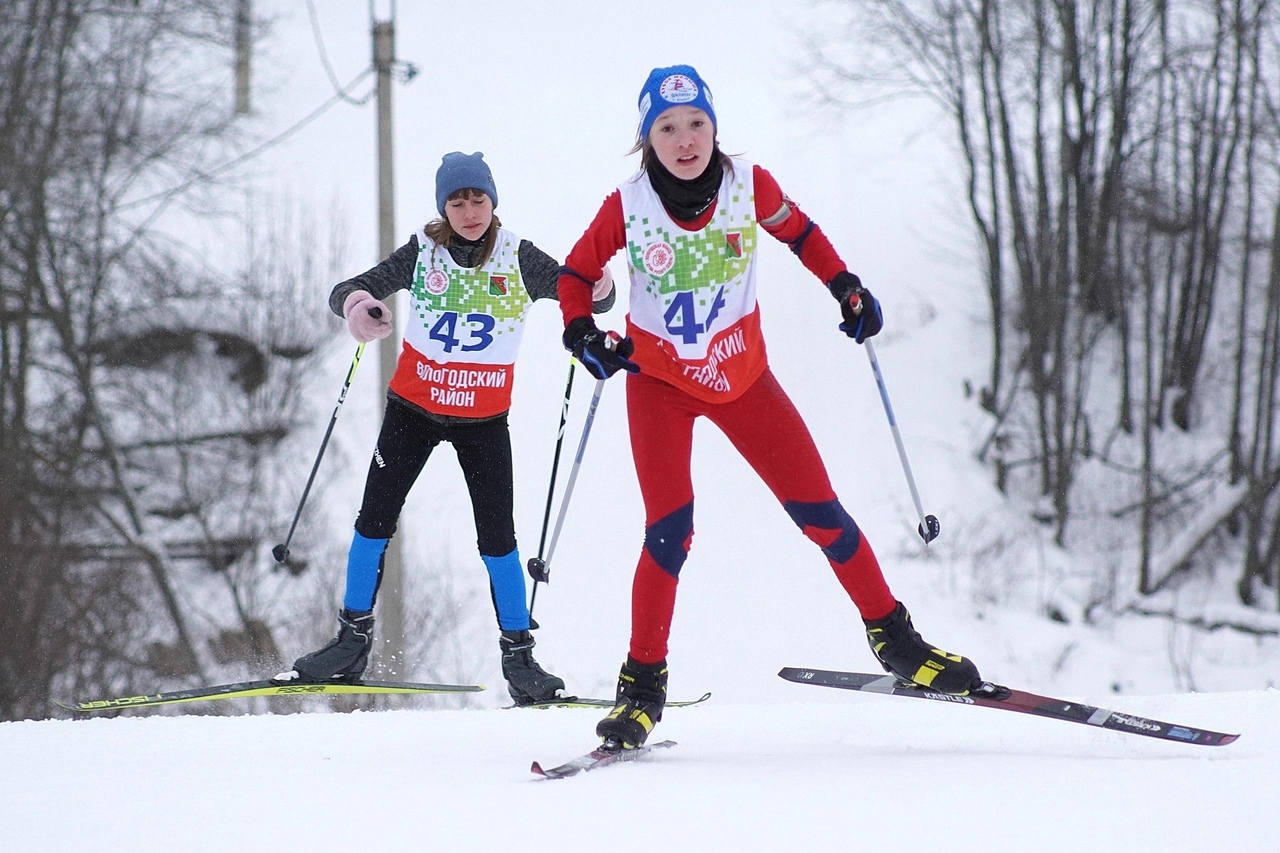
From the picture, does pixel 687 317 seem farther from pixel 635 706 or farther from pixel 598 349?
pixel 635 706

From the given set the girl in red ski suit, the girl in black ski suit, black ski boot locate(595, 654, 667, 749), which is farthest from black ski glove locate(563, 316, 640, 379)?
black ski boot locate(595, 654, 667, 749)

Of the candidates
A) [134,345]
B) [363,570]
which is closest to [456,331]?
[363,570]

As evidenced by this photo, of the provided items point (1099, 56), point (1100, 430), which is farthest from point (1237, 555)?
point (1099, 56)

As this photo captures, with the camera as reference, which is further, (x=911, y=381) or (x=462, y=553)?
(x=911, y=381)

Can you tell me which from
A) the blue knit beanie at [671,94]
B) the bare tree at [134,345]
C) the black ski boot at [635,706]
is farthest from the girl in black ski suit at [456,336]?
the bare tree at [134,345]

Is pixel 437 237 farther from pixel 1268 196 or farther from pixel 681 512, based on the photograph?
pixel 1268 196

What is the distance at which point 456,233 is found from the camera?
11.9 ft

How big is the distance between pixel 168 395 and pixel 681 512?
9105 millimetres

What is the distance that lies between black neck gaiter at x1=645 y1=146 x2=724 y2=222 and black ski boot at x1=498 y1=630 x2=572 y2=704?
1.94 meters

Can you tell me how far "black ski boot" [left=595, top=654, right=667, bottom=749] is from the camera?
9.12ft

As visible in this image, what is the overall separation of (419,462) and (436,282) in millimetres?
650

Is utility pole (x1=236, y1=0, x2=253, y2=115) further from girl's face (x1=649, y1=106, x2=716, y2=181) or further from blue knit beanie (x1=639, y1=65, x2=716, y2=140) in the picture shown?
girl's face (x1=649, y1=106, x2=716, y2=181)

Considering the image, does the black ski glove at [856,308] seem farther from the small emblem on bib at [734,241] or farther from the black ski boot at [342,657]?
the black ski boot at [342,657]

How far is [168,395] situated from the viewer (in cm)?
1053
